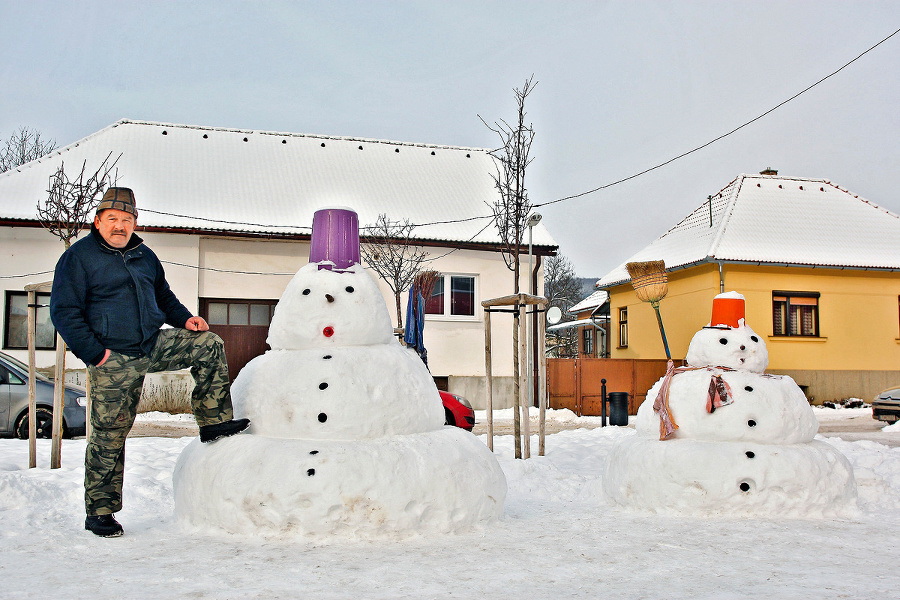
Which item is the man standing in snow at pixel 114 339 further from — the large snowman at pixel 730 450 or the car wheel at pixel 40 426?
the car wheel at pixel 40 426

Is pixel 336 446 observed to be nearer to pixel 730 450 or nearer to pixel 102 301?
pixel 102 301

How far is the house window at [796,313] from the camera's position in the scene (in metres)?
21.2

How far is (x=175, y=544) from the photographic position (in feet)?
15.3

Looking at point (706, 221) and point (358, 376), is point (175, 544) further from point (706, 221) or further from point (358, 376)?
point (706, 221)

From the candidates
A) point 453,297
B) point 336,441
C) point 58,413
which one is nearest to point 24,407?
point 58,413

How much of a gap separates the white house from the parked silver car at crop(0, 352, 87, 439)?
6.48m

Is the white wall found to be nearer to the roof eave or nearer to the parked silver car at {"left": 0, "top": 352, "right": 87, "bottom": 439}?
the roof eave

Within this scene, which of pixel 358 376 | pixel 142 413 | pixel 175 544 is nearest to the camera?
pixel 175 544

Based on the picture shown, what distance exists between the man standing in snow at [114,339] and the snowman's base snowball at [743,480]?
354 centimetres

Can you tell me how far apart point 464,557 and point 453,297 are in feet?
48.9

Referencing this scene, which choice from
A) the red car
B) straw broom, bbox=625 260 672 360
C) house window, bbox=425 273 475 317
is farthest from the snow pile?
house window, bbox=425 273 475 317

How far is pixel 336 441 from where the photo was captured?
4941mm

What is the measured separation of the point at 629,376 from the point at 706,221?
262 inches

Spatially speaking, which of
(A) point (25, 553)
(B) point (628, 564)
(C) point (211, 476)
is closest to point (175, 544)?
(C) point (211, 476)
